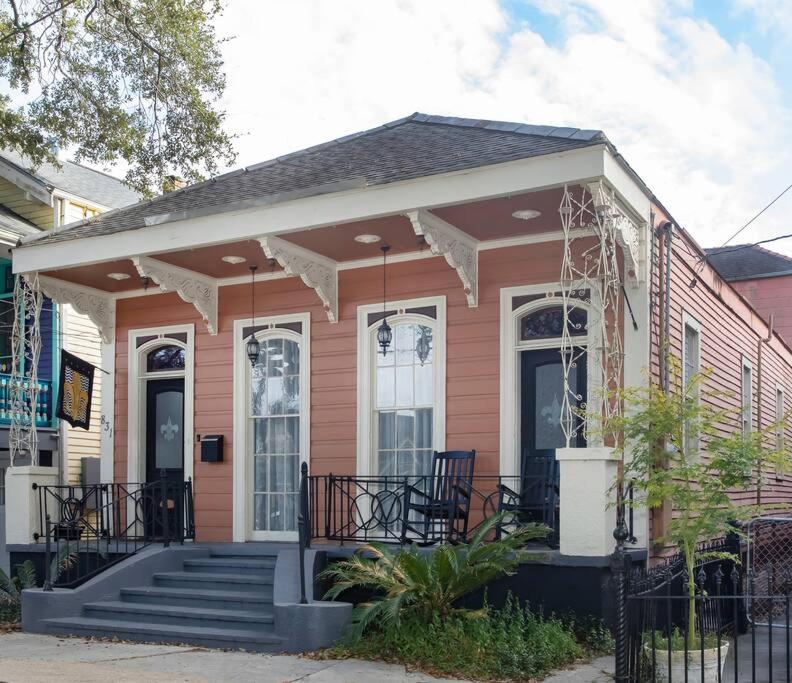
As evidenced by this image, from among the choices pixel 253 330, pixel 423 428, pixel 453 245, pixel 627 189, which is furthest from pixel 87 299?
pixel 627 189

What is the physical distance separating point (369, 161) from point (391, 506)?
3.56 m

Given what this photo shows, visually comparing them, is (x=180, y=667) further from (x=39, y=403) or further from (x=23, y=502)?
(x=39, y=403)

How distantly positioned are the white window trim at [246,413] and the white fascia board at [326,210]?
5.36 feet

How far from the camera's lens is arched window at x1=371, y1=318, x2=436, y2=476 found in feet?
34.0

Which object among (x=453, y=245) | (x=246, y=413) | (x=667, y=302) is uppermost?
(x=453, y=245)

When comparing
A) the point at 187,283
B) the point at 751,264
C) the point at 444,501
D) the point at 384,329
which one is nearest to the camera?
the point at 444,501

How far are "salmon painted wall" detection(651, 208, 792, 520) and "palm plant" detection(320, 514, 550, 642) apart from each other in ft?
7.38

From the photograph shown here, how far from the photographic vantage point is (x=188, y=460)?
11.7 metres

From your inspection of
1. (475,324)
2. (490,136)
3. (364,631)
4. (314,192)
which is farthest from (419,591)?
(490,136)

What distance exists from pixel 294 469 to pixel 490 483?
8.31ft

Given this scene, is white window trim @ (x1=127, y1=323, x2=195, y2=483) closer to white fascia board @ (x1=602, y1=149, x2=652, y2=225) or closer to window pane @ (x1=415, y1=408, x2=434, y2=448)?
window pane @ (x1=415, y1=408, x2=434, y2=448)

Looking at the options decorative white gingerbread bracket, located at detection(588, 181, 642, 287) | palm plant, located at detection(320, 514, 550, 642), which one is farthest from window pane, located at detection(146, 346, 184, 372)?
decorative white gingerbread bracket, located at detection(588, 181, 642, 287)

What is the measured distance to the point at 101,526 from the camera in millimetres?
11375

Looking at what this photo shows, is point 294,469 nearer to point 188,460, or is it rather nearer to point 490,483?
point 188,460
